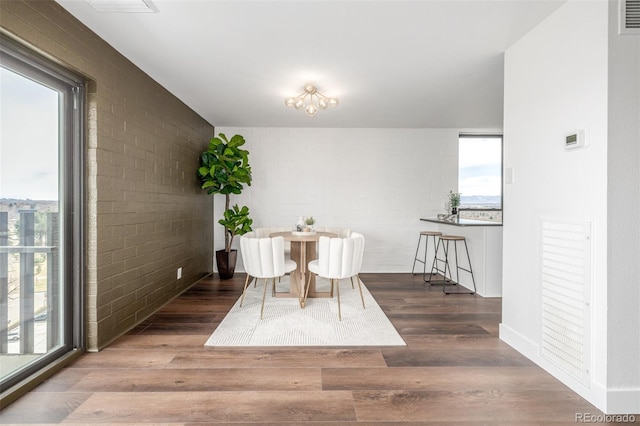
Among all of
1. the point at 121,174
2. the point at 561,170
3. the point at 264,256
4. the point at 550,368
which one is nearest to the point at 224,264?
the point at 264,256

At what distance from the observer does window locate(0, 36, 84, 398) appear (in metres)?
1.88

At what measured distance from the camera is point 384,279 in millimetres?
4996

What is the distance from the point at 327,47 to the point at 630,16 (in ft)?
6.10

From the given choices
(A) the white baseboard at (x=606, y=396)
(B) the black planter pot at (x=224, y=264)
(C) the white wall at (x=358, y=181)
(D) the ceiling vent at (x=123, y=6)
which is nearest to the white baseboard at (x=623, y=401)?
(A) the white baseboard at (x=606, y=396)

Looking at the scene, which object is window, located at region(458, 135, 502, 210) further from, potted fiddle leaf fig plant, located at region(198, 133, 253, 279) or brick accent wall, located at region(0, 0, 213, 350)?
brick accent wall, located at region(0, 0, 213, 350)

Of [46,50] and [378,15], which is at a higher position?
[378,15]

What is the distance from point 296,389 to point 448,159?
4756 millimetres

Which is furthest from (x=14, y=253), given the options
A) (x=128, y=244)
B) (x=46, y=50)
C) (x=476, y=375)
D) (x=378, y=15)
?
(x=476, y=375)

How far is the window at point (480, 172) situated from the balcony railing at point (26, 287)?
224 inches

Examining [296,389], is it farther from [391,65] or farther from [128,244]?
[391,65]

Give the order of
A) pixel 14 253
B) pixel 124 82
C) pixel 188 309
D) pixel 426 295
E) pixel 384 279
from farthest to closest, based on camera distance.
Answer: pixel 384 279 < pixel 426 295 < pixel 188 309 < pixel 124 82 < pixel 14 253

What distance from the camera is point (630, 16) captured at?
5.66 feet

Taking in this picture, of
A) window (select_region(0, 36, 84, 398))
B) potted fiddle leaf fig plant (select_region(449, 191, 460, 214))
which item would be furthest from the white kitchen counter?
window (select_region(0, 36, 84, 398))

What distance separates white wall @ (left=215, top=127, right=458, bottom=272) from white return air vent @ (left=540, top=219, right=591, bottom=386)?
129 inches
